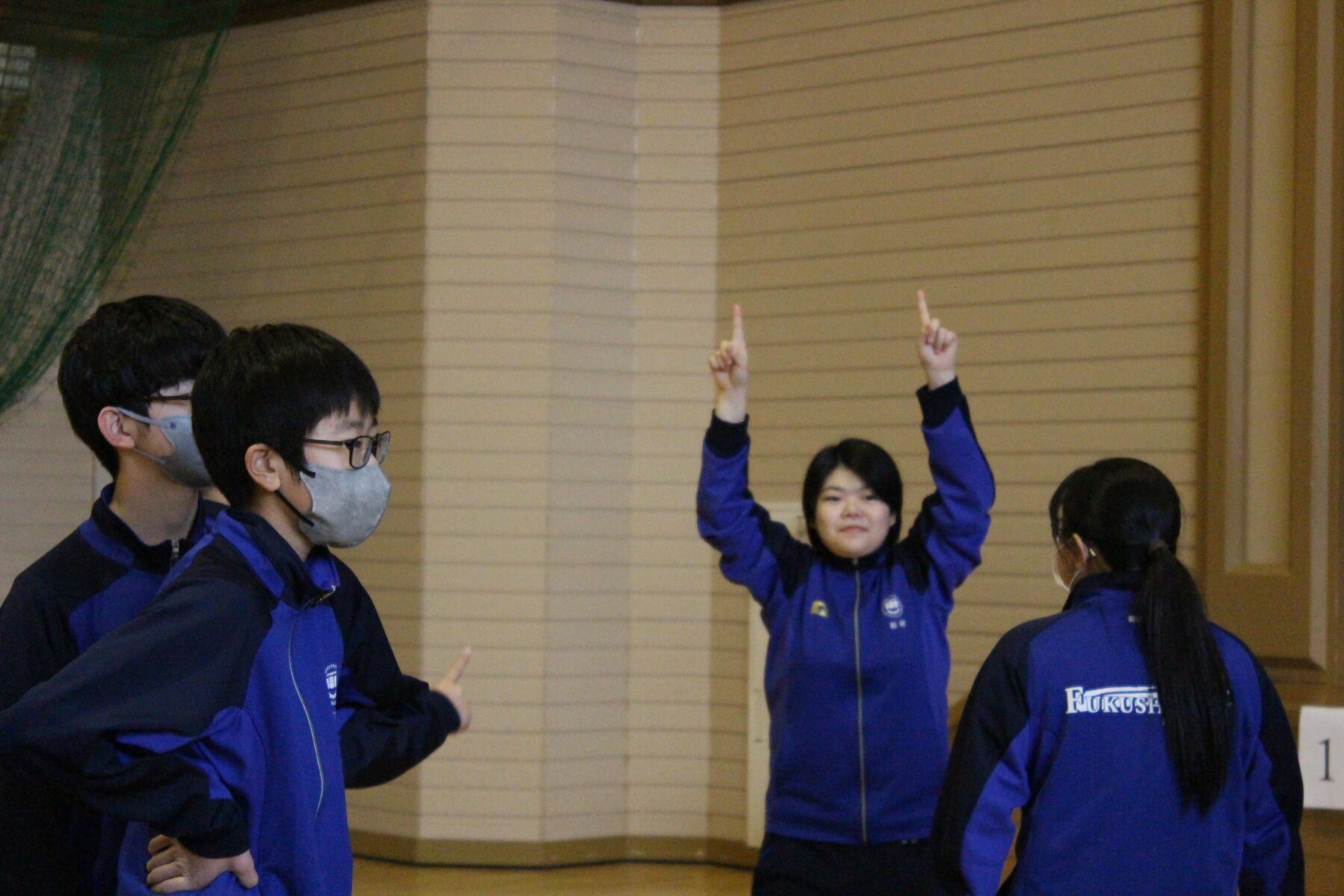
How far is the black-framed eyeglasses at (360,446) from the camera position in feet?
5.68

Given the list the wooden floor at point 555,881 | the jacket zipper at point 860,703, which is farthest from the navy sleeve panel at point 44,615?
the wooden floor at point 555,881

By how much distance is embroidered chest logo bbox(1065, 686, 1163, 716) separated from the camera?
6.57 ft

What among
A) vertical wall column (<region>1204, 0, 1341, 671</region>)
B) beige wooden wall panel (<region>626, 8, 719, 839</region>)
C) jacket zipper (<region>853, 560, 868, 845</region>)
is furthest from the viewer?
beige wooden wall panel (<region>626, 8, 719, 839</region>)

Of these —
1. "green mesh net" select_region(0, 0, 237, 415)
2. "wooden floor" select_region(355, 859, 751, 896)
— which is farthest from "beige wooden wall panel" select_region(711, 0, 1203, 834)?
"green mesh net" select_region(0, 0, 237, 415)

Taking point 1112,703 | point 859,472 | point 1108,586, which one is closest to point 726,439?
point 859,472

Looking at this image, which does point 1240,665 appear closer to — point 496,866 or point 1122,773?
point 1122,773

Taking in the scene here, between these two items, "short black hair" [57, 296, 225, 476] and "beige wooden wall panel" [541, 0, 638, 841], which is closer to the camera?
"short black hair" [57, 296, 225, 476]

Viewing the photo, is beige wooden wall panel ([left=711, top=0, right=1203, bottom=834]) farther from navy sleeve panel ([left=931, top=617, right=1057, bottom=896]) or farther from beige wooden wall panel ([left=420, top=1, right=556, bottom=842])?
navy sleeve panel ([left=931, top=617, right=1057, bottom=896])

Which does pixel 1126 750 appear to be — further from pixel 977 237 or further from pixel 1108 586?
pixel 977 237

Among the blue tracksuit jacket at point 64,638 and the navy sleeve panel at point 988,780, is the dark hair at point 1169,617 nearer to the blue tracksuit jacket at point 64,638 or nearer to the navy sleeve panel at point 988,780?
the navy sleeve panel at point 988,780

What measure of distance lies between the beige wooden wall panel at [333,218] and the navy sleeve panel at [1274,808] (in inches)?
135

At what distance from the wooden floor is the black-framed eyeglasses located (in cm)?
327

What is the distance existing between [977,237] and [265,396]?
11.2 ft

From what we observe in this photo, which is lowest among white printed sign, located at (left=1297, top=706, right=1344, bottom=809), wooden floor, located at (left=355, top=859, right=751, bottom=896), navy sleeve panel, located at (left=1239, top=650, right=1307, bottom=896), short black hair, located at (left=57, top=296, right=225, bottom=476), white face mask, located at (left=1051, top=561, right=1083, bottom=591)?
wooden floor, located at (left=355, top=859, right=751, bottom=896)
